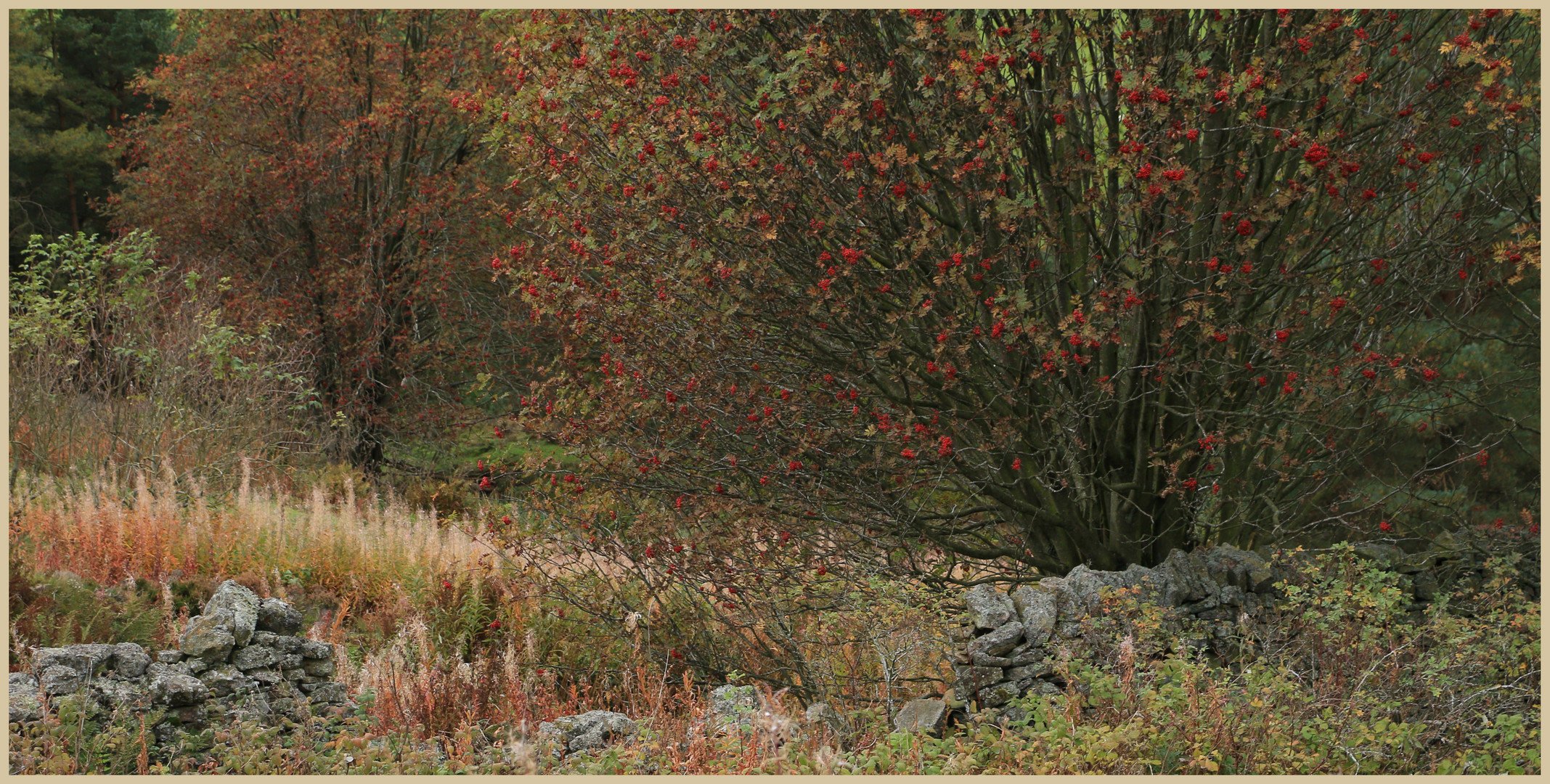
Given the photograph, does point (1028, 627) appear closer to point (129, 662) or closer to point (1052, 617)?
point (1052, 617)

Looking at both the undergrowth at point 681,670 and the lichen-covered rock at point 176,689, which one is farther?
the lichen-covered rock at point 176,689

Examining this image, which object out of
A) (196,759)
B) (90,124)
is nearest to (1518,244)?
(196,759)

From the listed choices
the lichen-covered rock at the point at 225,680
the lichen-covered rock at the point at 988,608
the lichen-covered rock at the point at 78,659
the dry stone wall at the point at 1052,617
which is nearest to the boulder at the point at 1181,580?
the dry stone wall at the point at 1052,617

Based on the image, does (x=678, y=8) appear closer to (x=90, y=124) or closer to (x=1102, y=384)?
(x=1102, y=384)

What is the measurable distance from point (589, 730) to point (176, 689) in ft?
5.37

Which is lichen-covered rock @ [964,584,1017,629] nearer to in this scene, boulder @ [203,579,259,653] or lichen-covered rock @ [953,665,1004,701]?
lichen-covered rock @ [953,665,1004,701]

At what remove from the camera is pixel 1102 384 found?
5.59m

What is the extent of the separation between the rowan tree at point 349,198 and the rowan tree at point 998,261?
6652mm

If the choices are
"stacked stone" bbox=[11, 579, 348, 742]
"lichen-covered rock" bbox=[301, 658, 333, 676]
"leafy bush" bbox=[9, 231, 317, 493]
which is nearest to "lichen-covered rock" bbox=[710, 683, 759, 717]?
"stacked stone" bbox=[11, 579, 348, 742]

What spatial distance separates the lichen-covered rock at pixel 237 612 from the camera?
4664mm

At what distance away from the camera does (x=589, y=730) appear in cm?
435

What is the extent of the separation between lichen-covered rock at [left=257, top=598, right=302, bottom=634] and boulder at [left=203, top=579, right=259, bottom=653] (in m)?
0.03

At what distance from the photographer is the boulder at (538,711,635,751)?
427 centimetres

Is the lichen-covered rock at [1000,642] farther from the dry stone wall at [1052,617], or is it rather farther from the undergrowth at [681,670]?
the undergrowth at [681,670]
